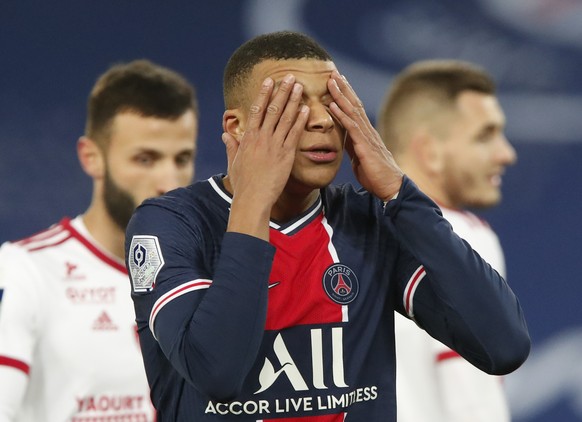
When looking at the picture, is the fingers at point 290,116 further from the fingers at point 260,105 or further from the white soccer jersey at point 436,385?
the white soccer jersey at point 436,385

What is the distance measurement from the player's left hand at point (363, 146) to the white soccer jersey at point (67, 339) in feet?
6.31

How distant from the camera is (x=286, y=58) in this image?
223 cm

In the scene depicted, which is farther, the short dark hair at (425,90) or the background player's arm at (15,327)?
the short dark hair at (425,90)

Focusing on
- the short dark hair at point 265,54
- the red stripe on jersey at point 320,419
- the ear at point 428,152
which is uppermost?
the ear at point 428,152

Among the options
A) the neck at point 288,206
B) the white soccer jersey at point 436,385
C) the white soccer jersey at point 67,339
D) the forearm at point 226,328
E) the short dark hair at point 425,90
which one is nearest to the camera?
the forearm at point 226,328

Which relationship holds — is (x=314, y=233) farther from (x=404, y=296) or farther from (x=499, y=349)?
(x=499, y=349)

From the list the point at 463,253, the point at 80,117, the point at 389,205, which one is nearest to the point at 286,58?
the point at 389,205

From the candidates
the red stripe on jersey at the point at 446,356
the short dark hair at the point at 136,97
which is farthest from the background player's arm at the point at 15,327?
the red stripe on jersey at the point at 446,356

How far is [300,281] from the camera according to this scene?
221cm

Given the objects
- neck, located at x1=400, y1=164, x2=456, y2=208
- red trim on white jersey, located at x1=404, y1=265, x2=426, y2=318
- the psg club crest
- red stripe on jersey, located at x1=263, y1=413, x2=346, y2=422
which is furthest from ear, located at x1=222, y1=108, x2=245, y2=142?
neck, located at x1=400, y1=164, x2=456, y2=208

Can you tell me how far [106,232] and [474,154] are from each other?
1.72m

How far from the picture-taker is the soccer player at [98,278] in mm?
3924

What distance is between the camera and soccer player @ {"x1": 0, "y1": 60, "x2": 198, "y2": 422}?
3.92 metres

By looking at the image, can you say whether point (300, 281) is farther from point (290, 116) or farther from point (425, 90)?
point (425, 90)
